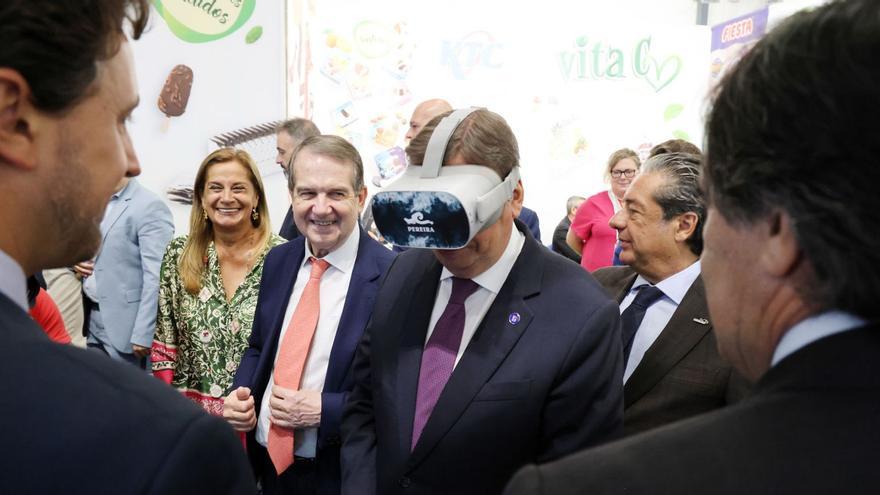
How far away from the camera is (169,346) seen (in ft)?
7.90

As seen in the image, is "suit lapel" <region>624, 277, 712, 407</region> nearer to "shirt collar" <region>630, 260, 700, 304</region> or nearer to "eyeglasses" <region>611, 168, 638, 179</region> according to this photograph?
"shirt collar" <region>630, 260, 700, 304</region>

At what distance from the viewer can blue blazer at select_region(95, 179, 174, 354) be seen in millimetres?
3037

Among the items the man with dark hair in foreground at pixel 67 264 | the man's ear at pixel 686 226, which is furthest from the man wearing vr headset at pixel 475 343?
the man with dark hair in foreground at pixel 67 264

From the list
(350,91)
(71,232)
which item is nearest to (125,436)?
(71,232)

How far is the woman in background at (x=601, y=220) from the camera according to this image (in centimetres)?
404

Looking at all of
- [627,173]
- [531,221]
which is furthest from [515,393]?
[627,173]

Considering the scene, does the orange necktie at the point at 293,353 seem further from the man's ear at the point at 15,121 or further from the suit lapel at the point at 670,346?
the man's ear at the point at 15,121

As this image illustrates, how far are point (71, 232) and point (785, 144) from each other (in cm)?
65

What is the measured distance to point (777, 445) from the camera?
0.55 metres

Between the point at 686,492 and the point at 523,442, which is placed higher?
the point at 686,492

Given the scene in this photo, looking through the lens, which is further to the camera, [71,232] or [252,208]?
[252,208]

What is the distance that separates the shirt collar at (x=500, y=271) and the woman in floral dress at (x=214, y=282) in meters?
1.03

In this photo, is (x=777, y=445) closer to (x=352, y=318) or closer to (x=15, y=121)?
(x=15, y=121)

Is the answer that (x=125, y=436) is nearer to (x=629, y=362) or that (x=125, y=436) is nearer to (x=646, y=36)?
(x=629, y=362)
